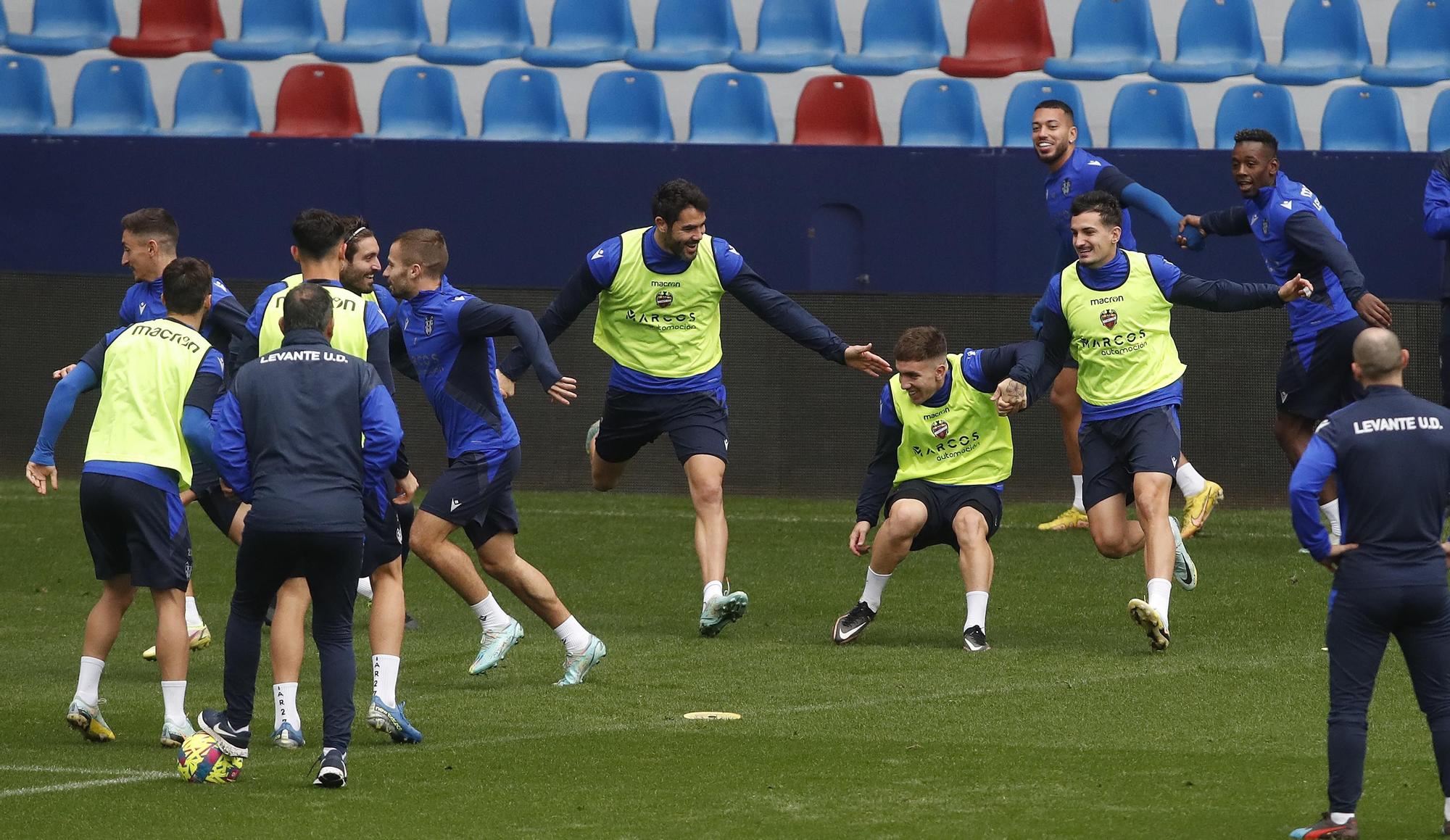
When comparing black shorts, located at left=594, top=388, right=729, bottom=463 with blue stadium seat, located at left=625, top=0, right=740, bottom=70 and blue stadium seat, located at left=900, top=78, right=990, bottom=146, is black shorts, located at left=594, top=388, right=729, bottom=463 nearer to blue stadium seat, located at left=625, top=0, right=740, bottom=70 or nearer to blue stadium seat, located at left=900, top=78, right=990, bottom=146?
blue stadium seat, located at left=900, top=78, right=990, bottom=146

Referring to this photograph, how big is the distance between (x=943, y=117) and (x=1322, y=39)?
11.0 ft

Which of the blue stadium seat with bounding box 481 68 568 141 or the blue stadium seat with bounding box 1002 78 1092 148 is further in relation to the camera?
the blue stadium seat with bounding box 481 68 568 141

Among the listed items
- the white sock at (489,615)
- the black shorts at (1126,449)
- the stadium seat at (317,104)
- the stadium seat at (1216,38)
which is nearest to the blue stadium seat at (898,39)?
the stadium seat at (1216,38)

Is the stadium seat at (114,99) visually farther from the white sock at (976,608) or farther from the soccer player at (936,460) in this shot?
the white sock at (976,608)

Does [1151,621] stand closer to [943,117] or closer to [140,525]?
[140,525]

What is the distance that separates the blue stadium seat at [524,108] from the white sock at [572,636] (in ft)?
29.4

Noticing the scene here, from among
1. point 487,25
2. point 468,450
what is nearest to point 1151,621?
point 468,450

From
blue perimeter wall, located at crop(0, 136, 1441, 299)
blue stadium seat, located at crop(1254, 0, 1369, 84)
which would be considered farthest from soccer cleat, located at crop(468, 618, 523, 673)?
blue stadium seat, located at crop(1254, 0, 1369, 84)

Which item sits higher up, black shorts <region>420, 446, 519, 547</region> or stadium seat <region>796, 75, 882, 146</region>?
stadium seat <region>796, 75, 882, 146</region>

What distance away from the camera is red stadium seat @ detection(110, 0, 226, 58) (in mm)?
17734

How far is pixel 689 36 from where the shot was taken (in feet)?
57.5

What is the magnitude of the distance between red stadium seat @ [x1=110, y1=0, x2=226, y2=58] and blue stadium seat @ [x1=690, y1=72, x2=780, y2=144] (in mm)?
4553

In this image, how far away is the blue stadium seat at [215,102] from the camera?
56.4ft

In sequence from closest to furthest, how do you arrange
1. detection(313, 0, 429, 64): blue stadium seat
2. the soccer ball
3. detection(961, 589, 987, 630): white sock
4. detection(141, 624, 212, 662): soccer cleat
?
1. the soccer ball
2. detection(961, 589, 987, 630): white sock
3. detection(141, 624, 212, 662): soccer cleat
4. detection(313, 0, 429, 64): blue stadium seat
